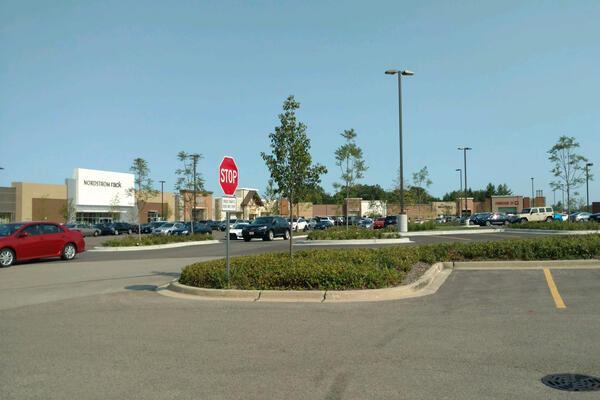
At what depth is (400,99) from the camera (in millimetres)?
26781

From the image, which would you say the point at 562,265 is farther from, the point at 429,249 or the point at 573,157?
the point at 573,157

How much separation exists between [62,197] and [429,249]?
66591 millimetres

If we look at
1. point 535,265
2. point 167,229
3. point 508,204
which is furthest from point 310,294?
point 508,204

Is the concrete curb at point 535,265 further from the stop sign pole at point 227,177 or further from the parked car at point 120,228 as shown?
the parked car at point 120,228

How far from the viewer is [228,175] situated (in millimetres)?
9719

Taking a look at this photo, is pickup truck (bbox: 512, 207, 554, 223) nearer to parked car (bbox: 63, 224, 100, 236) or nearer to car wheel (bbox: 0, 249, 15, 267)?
parked car (bbox: 63, 224, 100, 236)

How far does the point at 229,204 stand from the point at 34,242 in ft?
36.3

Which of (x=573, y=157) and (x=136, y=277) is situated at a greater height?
(x=573, y=157)

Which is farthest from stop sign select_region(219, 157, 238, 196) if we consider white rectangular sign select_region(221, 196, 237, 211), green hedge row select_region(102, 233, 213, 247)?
green hedge row select_region(102, 233, 213, 247)

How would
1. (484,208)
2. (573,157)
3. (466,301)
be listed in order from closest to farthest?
1. (466,301)
2. (573,157)
3. (484,208)

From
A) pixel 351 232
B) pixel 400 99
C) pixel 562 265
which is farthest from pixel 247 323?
pixel 400 99

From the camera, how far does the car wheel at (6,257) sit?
52.5ft

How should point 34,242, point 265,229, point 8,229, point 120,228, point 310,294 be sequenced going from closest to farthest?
point 310,294
point 8,229
point 34,242
point 265,229
point 120,228

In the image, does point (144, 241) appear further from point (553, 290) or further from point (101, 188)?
point (101, 188)
